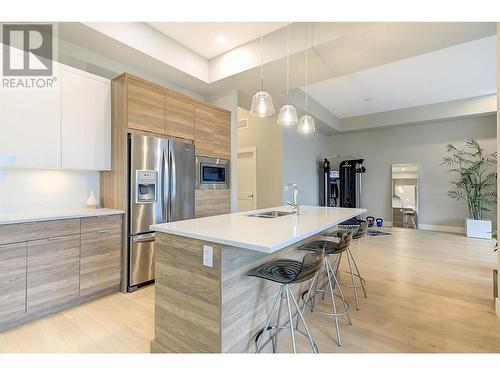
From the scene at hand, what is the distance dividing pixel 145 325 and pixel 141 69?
3.09 metres

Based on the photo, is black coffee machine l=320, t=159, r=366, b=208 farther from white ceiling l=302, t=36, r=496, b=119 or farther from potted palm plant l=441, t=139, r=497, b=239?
potted palm plant l=441, t=139, r=497, b=239

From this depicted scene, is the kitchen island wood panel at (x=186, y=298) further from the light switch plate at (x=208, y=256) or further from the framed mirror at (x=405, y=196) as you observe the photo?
the framed mirror at (x=405, y=196)

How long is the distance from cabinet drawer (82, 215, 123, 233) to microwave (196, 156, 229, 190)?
1155mm

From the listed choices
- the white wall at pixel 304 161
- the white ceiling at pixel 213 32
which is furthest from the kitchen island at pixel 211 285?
the white wall at pixel 304 161

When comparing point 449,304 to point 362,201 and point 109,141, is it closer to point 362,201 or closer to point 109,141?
point 109,141

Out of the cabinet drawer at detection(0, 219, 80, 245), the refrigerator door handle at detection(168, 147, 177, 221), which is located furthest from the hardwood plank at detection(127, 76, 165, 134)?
the cabinet drawer at detection(0, 219, 80, 245)

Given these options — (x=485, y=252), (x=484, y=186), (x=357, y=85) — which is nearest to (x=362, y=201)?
(x=484, y=186)

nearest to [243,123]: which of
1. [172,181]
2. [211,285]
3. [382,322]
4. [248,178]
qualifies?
[248,178]

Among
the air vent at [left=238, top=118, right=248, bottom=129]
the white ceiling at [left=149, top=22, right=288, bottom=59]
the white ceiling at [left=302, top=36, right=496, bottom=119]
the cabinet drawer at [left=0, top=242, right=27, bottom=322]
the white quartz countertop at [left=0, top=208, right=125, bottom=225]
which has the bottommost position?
the cabinet drawer at [left=0, top=242, right=27, bottom=322]

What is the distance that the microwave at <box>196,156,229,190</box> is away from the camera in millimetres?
3588

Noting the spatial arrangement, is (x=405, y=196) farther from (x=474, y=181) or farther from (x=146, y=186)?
(x=146, y=186)

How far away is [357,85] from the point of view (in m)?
4.79

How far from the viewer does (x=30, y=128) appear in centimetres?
236

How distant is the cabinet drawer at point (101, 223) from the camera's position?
98.2 inches
